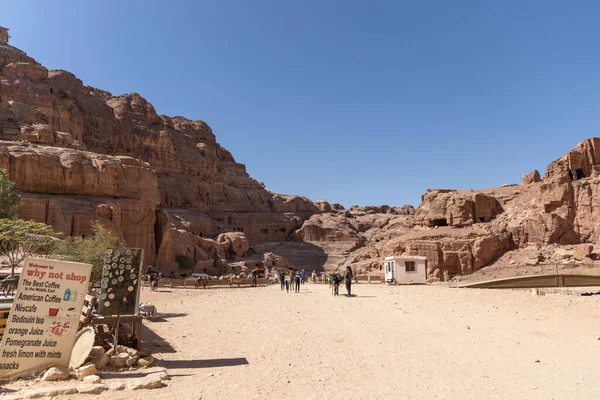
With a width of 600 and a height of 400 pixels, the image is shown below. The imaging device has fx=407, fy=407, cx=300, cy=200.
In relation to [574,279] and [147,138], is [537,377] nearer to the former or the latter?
[574,279]

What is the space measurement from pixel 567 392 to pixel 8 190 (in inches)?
1247

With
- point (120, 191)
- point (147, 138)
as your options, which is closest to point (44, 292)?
point (120, 191)

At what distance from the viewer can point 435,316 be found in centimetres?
1546

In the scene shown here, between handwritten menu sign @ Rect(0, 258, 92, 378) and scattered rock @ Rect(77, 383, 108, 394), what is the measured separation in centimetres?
116

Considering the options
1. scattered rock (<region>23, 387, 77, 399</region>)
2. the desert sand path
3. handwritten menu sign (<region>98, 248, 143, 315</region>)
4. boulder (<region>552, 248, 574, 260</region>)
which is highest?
boulder (<region>552, 248, 574, 260</region>)

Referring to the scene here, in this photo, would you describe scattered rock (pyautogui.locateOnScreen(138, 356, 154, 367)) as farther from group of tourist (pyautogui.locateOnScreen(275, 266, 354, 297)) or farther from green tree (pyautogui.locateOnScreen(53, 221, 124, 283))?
group of tourist (pyautogui.locateOnScreen(275, 266, 354, 297))

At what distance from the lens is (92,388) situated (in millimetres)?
6211

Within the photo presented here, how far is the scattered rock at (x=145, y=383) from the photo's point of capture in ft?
21.2

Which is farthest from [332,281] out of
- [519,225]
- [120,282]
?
[519,225]

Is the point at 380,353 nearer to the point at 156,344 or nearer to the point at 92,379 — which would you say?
the point at 156,344

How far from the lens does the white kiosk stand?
36.5 metres

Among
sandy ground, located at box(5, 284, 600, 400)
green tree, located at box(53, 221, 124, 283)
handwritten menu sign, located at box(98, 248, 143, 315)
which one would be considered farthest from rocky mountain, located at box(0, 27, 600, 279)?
handwritten menu sign, located at box(98, 248, 143, 315)

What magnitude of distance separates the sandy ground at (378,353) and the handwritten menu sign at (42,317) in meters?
1.74

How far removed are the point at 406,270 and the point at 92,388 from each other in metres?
33.3
